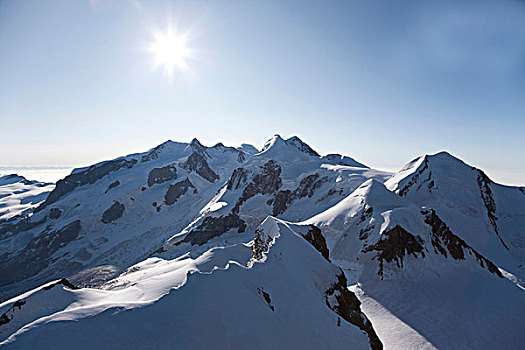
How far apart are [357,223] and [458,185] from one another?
1012 inches

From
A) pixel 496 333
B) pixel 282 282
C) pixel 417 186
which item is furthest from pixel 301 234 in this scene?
pixel 417 186

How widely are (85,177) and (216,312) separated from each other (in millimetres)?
143456

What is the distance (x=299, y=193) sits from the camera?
201 feet

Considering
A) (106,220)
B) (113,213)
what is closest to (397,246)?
(106,220)

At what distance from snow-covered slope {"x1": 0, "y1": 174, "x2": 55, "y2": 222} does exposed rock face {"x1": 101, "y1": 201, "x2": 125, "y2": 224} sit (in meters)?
52.0

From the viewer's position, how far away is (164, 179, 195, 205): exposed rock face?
9743cm

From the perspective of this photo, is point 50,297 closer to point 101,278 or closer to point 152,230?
point 101,278

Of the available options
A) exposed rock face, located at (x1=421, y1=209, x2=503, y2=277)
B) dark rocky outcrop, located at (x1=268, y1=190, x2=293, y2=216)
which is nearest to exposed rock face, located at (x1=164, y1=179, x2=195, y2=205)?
dark rocky outcrop, located at (x1=268, y1=190, x2=293, y2=216)

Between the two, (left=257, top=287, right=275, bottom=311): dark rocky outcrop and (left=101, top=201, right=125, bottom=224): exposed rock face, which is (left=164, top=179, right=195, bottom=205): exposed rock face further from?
(left=257, top=287, right=275, bottom=311): dark rocky outcrop

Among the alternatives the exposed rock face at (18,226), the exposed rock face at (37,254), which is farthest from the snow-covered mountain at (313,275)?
the exposed rock face at (18,226)

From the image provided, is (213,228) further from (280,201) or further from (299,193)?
(299,193)

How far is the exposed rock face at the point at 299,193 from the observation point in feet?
195

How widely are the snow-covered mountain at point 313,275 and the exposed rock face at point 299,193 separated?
1.13 ft

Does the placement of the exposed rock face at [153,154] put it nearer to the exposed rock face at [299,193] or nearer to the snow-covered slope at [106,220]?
the snow-covered slope at [106,220]
